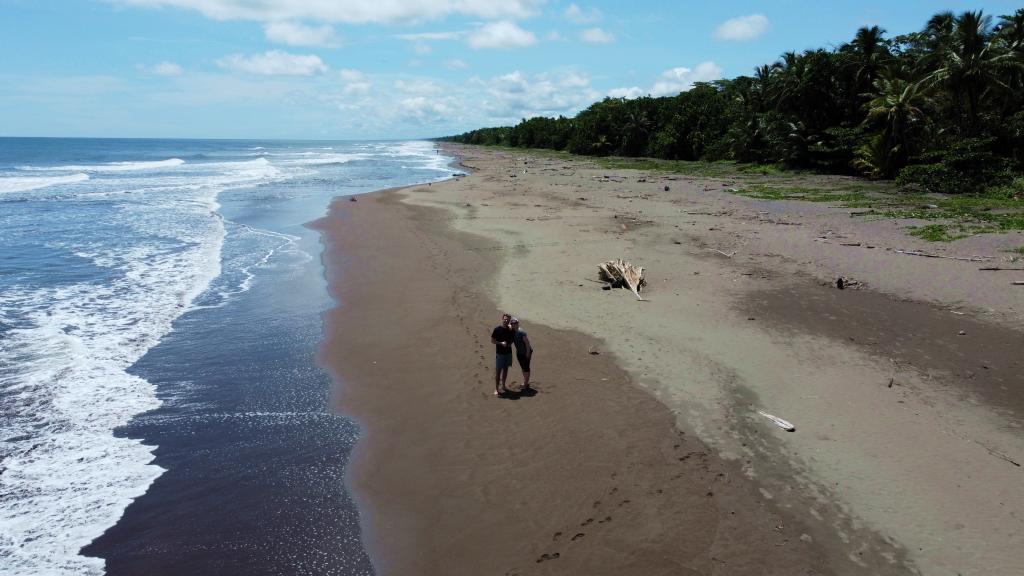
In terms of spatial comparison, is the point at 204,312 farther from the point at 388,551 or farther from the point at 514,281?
the point at 388,551

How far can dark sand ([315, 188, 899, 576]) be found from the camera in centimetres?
603

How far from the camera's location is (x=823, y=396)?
365 inches

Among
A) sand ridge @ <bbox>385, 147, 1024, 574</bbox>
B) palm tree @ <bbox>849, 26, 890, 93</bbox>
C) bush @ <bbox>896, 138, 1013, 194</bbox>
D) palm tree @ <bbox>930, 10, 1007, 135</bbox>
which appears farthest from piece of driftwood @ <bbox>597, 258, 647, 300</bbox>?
palm tree @ <bbox>849, 26, 890, 93</bbox>

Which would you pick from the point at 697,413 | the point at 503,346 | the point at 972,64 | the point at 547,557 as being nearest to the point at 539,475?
the point at 547,557

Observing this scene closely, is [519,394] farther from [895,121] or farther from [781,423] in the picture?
[895,121]

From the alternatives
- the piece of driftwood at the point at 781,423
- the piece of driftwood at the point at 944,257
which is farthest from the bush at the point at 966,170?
the piece of driftwood at the point at 781,423

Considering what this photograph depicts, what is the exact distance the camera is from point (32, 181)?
51656mm

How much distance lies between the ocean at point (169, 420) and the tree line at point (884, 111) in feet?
105

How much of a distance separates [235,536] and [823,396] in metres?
8.16

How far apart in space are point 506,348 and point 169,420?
203 inches

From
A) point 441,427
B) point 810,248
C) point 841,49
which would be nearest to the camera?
point 441,427

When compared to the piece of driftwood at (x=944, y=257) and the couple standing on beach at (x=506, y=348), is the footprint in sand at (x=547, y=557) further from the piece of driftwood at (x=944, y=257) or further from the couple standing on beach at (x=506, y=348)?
the piece of driftwood at (x=944, y=257)

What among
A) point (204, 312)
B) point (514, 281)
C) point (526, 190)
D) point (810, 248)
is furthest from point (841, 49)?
point (204, 312)

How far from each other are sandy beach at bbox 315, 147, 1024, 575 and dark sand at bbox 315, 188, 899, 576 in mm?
31
